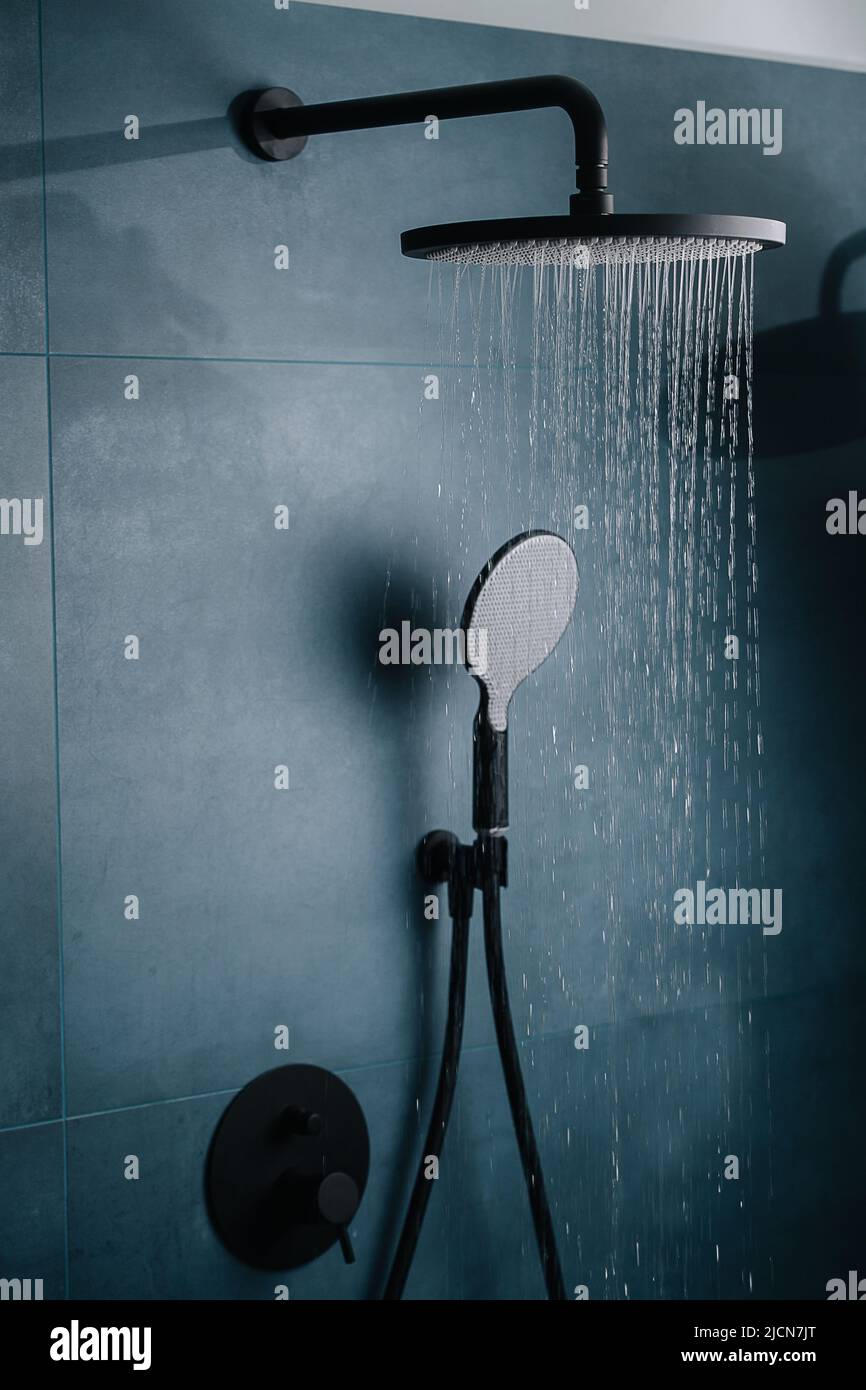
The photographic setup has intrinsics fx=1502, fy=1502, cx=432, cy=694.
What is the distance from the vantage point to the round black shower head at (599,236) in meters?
1.09

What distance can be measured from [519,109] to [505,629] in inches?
21.1

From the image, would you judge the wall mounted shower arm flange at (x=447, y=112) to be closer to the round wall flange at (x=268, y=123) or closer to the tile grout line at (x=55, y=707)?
the round wall flange at (x=268, y=123)

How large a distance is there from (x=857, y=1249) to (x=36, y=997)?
1.19 m

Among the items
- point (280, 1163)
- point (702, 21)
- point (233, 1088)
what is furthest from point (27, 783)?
point (702, 21)

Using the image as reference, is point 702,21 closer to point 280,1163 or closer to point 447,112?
point 447,112

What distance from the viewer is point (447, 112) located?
1393mm

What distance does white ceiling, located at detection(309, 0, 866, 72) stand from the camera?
171 centimetres

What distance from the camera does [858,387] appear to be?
1970 millimetres

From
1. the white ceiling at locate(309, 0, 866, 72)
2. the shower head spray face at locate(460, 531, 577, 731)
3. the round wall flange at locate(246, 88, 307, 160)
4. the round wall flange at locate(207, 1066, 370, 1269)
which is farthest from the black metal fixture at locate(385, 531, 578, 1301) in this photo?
the white ceiling at locate(309, 0, 866, 72)

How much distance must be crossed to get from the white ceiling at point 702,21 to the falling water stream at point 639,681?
0.27 m

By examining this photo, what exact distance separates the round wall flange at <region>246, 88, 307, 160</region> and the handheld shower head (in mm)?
486

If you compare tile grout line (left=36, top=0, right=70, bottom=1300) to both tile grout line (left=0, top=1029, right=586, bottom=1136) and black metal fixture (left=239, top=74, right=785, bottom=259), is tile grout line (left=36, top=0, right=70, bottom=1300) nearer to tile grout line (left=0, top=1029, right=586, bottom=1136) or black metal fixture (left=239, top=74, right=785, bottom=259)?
tile grout line (left=0, top=1029, right=586, bottom=1136)

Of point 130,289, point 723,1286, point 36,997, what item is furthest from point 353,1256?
point 130,289

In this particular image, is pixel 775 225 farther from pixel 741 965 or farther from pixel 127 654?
pixel 741 965
